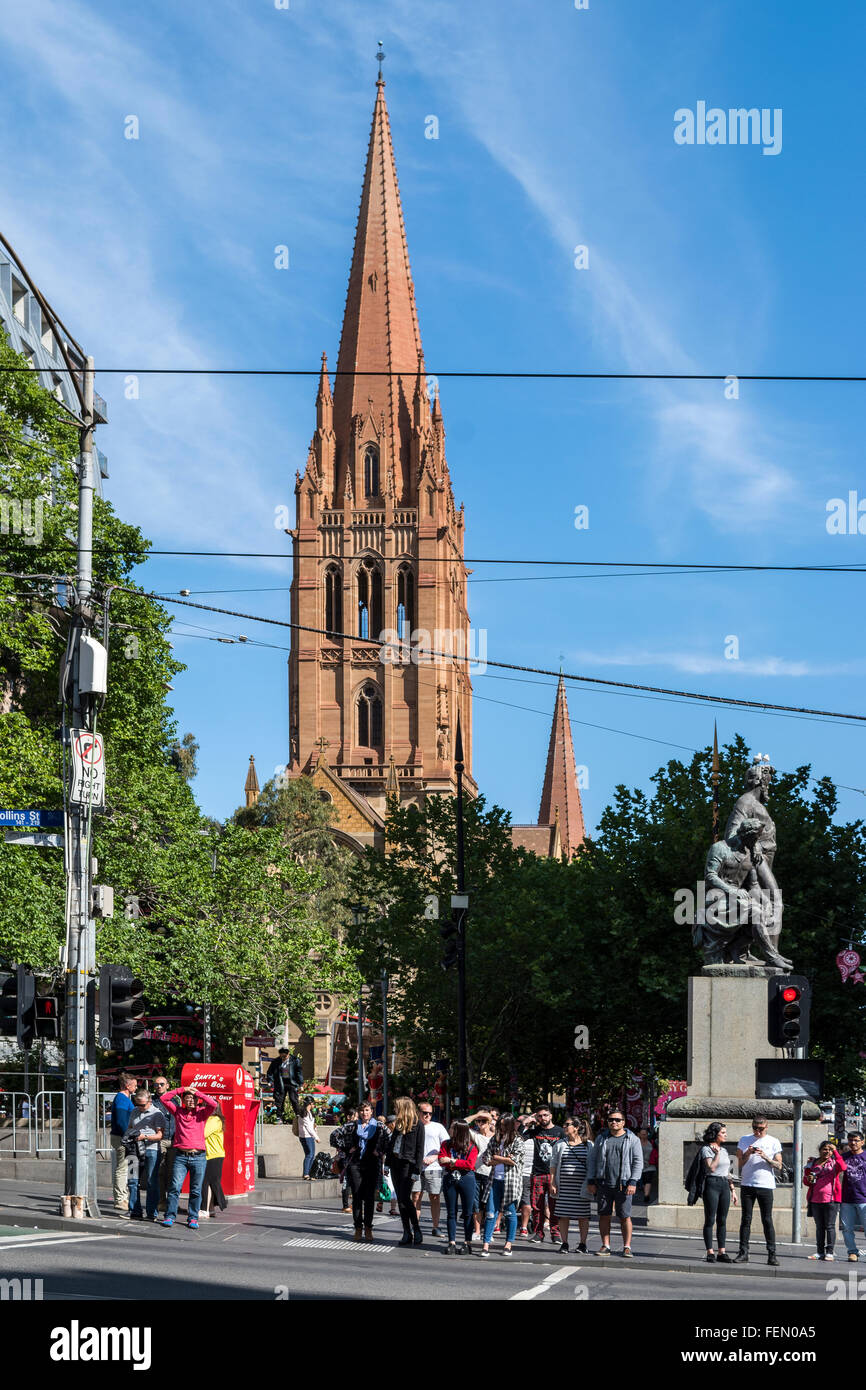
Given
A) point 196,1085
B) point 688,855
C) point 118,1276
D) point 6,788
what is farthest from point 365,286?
point 118,1276

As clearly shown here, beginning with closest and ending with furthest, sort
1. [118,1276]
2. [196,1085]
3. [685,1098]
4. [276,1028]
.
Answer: [118,1276] → [685,1098] → [196,1085] → [276,1028]

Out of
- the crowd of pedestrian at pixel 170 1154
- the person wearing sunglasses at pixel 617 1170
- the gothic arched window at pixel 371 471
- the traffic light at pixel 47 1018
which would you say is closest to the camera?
the person wearing sunglasses at pixel 617 1170

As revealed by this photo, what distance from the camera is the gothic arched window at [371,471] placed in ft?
351

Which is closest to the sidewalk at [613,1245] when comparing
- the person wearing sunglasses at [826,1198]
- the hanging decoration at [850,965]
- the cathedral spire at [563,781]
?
the person wearing sunglasses at [826,1198]

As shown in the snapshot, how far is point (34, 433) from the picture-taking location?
119 ft

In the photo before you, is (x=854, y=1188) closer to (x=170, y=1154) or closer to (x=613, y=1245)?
(x=613, y=1245)

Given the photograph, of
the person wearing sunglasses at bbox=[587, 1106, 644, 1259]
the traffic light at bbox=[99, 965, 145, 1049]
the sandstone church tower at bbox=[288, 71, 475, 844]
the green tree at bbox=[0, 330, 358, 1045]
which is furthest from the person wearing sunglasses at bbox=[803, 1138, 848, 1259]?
the sandstone church tower at bbox=[288, 71, 475, 844]

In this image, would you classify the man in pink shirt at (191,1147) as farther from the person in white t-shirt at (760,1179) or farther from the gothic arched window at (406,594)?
the gothic arched window at (406,594)

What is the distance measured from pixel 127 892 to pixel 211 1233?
18981 millimetres

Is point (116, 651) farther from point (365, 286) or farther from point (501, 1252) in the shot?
point (365, 286)

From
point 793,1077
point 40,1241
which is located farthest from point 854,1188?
point 40,1241

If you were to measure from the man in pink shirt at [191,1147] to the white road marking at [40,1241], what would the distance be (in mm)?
2051

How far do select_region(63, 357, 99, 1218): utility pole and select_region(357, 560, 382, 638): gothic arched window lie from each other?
82.9 metres

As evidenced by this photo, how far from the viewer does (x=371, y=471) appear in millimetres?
107312
